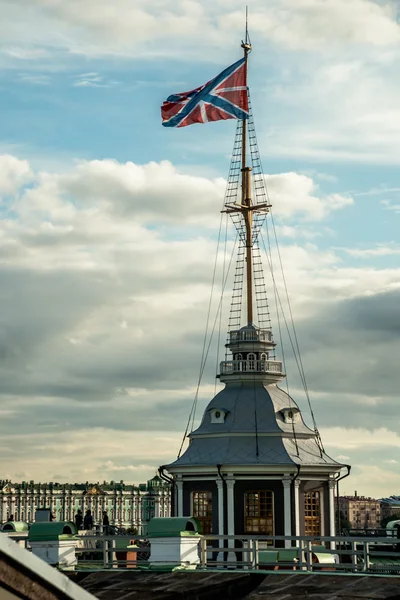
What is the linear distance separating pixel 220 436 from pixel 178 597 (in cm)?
1592

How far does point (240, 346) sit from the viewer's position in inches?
1766

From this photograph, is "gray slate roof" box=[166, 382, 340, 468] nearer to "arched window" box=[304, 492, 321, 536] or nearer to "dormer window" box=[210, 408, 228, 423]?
"dormer window" box=[210, 408, 228, 423]

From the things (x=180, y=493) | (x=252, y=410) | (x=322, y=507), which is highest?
(x=252, y=410)

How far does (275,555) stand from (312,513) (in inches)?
376

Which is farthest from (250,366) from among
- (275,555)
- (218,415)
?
(275,555)

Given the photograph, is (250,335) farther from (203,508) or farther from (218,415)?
(203,508)

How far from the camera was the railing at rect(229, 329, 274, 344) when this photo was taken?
147 feet

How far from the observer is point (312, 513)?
140ft

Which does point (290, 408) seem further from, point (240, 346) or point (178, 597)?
point (178, 597)

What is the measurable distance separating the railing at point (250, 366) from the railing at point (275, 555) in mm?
6487

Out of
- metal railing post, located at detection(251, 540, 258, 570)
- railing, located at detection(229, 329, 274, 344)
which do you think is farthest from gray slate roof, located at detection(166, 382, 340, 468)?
metal railing post, located at detection(251, 540, 258, 570)

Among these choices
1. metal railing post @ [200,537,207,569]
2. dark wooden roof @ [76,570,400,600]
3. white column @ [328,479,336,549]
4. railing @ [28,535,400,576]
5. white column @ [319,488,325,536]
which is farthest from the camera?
white column @ [328,479,336,549]

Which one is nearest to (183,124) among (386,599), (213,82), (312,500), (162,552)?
(213,82)

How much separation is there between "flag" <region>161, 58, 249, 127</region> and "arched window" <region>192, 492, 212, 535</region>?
44.2ft
